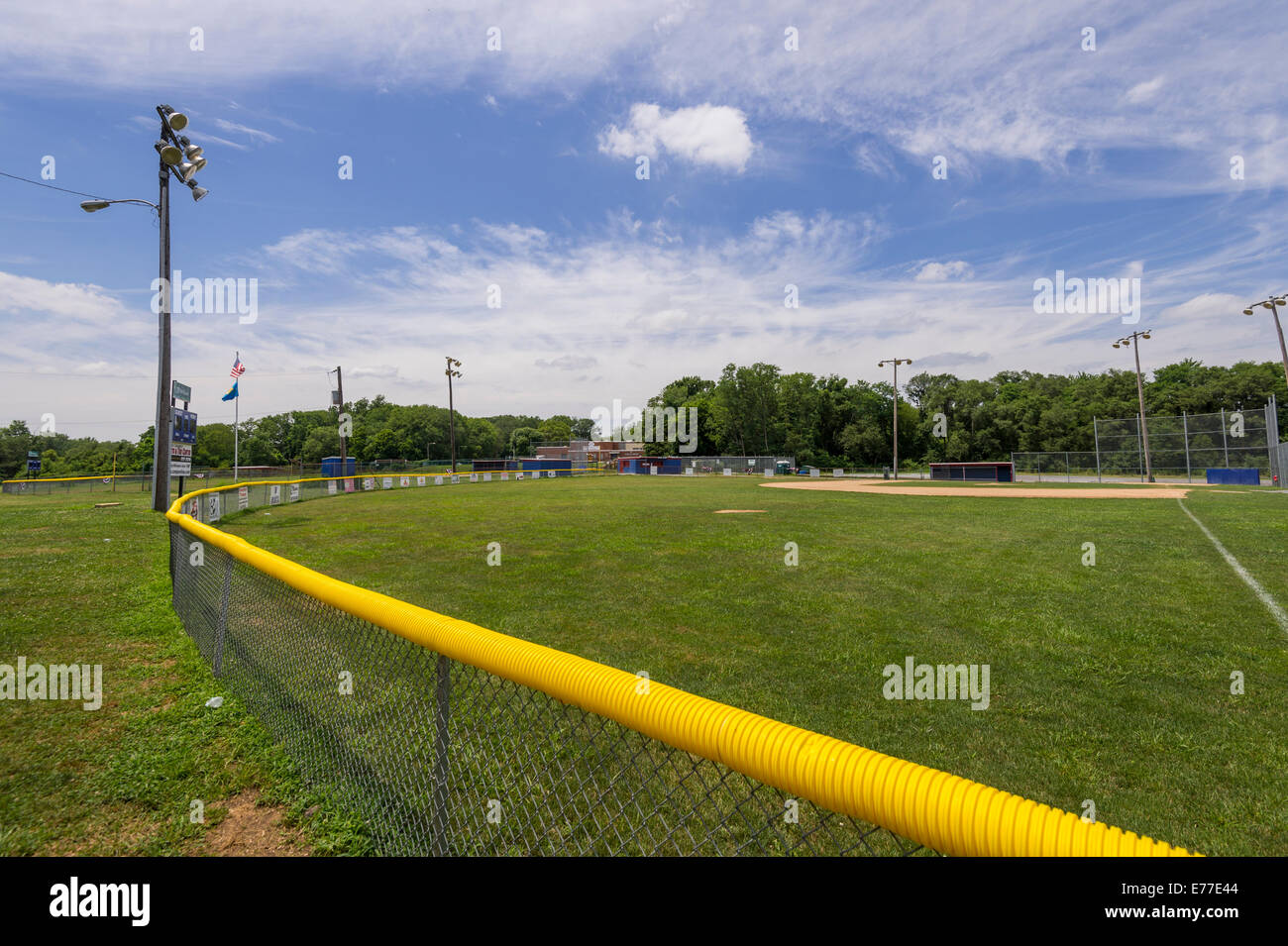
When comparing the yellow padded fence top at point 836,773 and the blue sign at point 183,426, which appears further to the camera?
the blue sign at point 183,426

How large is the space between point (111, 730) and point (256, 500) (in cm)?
2280

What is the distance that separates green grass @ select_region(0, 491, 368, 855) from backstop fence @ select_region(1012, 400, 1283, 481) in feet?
142

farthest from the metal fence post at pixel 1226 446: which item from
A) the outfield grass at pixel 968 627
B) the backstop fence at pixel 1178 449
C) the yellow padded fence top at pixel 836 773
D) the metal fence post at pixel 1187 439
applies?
the yellow padded fence top at pixel 836 773

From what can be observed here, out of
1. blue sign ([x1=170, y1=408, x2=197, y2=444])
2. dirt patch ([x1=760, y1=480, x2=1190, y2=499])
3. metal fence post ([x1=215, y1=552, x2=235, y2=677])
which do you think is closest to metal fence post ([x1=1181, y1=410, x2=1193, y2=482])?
dirt patch ([x1=760, y1=480, x2=1190, y2=499])

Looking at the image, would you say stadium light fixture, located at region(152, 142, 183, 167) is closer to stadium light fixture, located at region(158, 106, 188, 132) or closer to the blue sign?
stadium light fixture, located at region(158, 106, 188, 132)

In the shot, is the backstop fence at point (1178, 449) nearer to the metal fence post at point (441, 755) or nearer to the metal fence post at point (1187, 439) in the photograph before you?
the metal fence post at point (1187, 439)

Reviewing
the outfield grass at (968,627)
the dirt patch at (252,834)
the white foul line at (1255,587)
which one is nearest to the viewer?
the dirt patch at (252,834)

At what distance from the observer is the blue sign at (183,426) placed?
1753 centimetres

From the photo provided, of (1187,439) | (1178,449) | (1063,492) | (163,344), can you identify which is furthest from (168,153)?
(1178,449)

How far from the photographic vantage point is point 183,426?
18.0 meters

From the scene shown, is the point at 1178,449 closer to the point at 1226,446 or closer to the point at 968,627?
the point at 1226,446

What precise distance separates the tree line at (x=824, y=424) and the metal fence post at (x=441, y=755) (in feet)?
268

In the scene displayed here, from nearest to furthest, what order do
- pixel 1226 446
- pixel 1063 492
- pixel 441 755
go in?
1. pixel 441 755
2. pixel 1063 492
3. pixel 1226 446

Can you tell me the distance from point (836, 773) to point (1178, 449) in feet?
175
